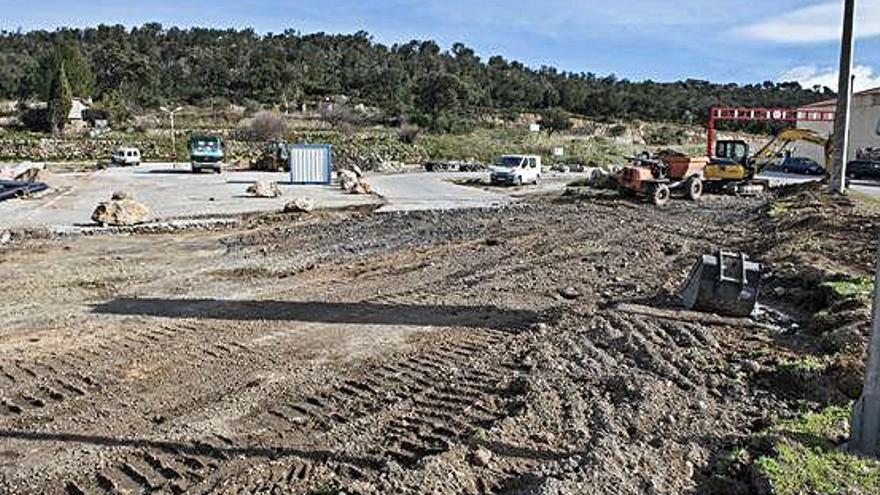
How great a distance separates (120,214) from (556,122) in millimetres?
76266

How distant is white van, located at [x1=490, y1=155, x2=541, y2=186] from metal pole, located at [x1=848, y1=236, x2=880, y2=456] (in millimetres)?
33395

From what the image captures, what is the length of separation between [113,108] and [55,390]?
86960 millimetres

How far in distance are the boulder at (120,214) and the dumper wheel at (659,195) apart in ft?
51.7

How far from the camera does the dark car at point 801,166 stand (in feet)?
164

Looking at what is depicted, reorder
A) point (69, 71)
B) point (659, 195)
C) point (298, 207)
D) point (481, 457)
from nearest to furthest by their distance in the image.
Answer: point (481, 457) → point (298, 207) → point (659, 195) → point (69, 71)

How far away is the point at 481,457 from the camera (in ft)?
18.7

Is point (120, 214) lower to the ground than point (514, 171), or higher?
lower

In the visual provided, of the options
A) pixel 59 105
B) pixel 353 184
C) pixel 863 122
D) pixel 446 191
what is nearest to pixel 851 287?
pixel 353 184

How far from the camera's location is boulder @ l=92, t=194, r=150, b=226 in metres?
20.2

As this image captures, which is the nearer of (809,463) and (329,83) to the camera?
(809,463)

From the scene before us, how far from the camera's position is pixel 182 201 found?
91.2 ft

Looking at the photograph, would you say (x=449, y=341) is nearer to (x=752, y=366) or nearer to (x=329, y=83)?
(x=752, y=366)

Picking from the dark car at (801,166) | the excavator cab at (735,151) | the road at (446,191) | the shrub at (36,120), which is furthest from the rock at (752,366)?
the shrub at (36,120)

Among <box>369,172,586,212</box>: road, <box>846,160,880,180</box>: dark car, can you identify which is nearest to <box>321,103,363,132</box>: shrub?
<box>369,172,586,212</box>: road
